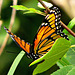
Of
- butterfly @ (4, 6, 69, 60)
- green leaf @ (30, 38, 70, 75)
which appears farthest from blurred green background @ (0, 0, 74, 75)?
green leaf @ (30, 38, 70, 75)

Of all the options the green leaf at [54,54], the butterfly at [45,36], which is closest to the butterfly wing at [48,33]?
the butterfly at [45,36]

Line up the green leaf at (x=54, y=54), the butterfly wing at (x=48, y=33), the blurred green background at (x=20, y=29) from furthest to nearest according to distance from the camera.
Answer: the blurred green background at (x=20, y=29) → the butterfly wing at (x=48, y=33) → the green leaf at (x=54, y=54)

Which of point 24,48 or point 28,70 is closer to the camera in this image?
point 24,48

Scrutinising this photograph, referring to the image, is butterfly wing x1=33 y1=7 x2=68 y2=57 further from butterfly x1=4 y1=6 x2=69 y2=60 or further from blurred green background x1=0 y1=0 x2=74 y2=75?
blurred green background x1=0 y1=0 x2=74 y2=75

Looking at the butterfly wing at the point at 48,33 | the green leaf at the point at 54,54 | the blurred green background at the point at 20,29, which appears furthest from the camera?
the blurred green background at the point at 20,29

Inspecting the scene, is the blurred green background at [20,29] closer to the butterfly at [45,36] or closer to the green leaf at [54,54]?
the butterfly at [45,36]

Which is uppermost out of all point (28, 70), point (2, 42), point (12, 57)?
point (2, 42)

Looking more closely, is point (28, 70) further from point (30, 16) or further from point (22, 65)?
point (30, 16)

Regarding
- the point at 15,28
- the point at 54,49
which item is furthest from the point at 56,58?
the point at 15,28
